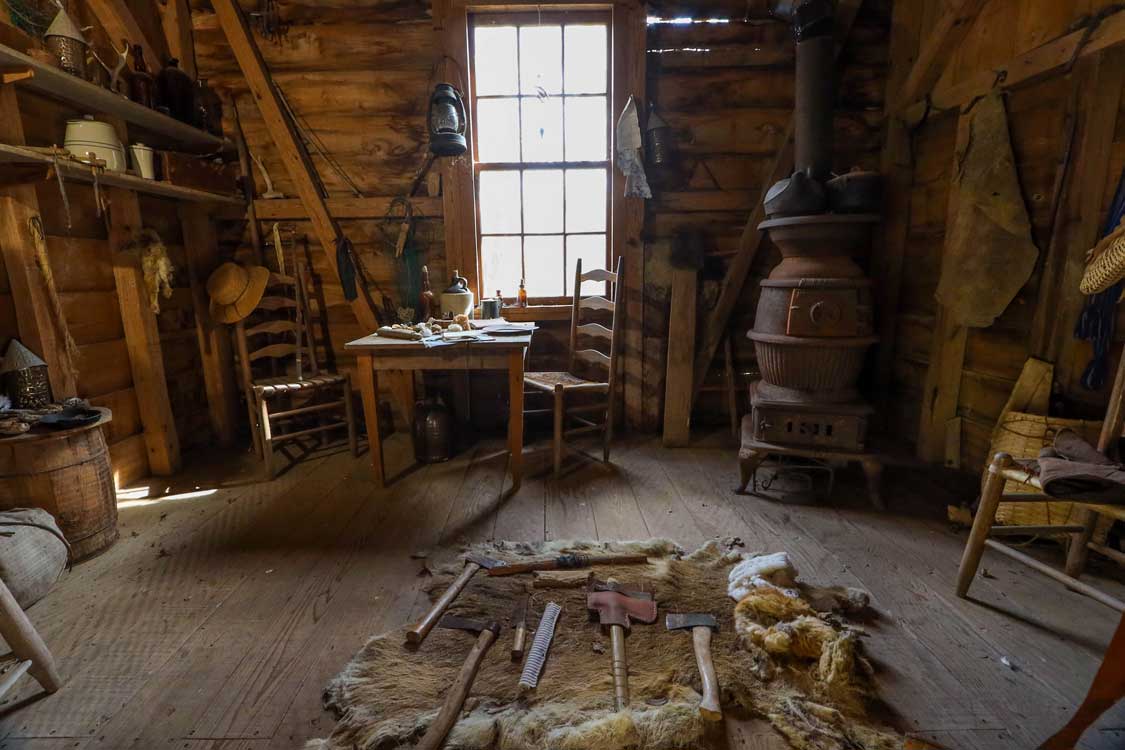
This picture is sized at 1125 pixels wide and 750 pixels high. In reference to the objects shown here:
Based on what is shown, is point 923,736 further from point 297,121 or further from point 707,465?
point 297,121

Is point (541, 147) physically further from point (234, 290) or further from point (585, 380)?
point (234, 290)

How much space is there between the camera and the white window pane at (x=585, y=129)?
3441 millimetres

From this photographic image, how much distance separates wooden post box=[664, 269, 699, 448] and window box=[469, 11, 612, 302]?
620 millimetres

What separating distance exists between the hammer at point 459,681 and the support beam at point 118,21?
3.42 m

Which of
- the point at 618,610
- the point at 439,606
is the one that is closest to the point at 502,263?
the point at 439,606

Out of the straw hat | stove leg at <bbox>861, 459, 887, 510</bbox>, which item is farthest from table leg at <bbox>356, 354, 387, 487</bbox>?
stove leg at <bbox>861, 459, 887, 510</bbox>

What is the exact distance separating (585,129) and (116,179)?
2523 mm

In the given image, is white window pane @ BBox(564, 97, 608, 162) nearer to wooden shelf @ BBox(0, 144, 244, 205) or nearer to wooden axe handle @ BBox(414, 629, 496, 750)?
wooden shelf @ BBox(0, 144, 244, 205)

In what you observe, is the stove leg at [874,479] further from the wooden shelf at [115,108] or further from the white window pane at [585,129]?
the wooden shelf at [115,108]

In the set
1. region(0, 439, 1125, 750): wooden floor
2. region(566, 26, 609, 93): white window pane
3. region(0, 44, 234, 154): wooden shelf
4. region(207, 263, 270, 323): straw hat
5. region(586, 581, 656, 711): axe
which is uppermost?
Result: region(566, 26, 609, 93): white window pane

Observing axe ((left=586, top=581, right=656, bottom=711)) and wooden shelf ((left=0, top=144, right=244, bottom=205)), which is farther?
wooden shelf ((left=0, top=144, right=244, bottom=205))

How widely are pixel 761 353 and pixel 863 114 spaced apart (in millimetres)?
1795

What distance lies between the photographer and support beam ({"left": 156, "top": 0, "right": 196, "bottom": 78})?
311cm

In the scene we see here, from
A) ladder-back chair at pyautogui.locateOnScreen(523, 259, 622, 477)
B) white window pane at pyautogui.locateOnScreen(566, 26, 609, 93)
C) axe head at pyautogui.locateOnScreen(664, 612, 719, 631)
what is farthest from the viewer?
white window pane at pyautogui.locateOnScreen(566, 26, 609, 93)
